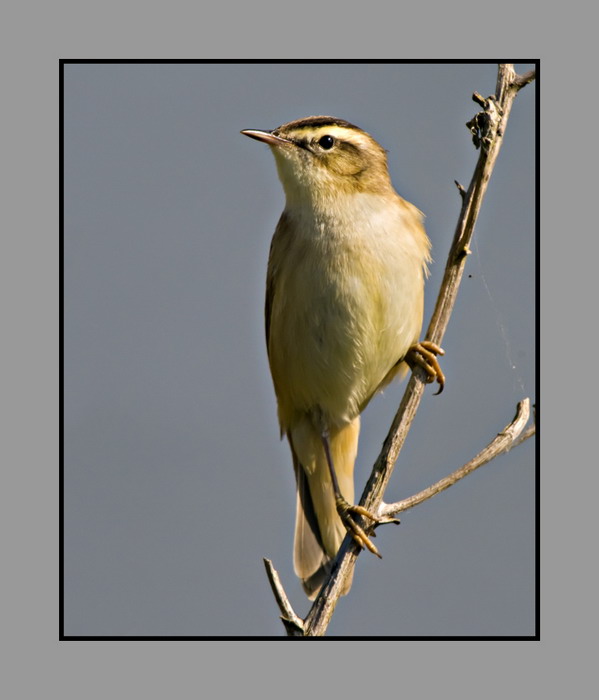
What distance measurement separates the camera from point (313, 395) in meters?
4.34

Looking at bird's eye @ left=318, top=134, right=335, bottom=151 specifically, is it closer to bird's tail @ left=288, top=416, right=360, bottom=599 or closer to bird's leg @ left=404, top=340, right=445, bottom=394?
bird's leg @ left=404, top=340, right=445, bottom=394

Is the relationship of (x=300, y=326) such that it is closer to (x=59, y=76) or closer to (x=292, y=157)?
(x=292, y=157)

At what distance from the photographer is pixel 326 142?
4.10 m

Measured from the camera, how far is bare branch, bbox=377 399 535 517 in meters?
→ 3.66

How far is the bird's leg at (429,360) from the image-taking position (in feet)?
13.3

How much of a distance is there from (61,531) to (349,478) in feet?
4.92

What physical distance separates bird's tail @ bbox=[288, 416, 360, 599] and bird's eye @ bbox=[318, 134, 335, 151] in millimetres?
1342

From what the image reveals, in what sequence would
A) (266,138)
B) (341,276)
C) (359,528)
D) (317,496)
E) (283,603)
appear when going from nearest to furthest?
(283,603), (359,528), (341,276), (266,138), (317,496)

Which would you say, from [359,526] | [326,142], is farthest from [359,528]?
[326,142]

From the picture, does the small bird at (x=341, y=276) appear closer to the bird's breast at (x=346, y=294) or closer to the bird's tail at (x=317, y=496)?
the bird's breast at (x=346, y=294)

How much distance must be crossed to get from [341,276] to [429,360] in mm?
558

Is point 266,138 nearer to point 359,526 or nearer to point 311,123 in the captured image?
point 311,123

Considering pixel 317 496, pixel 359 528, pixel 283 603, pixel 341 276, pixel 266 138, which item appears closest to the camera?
pixel 283 603

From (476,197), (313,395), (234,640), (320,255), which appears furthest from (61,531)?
(476,197)
